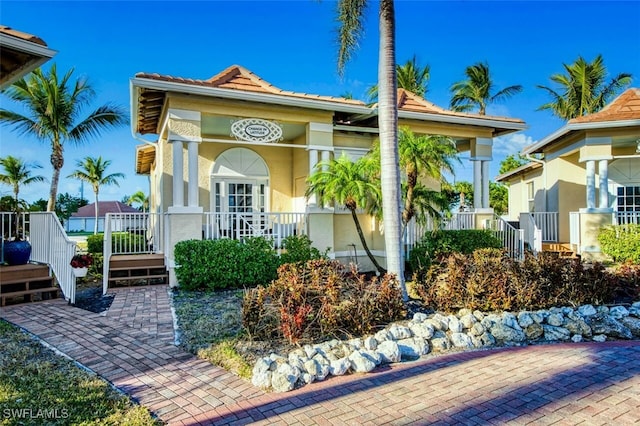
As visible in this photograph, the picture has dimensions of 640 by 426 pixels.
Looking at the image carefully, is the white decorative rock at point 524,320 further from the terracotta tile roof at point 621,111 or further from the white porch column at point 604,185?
the terracotta tile roof at point 621,111

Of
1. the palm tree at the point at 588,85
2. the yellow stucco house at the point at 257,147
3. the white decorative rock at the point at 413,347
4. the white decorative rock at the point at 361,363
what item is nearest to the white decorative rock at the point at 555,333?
the white decorative rock at the point at 413,347

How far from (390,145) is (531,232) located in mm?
9492

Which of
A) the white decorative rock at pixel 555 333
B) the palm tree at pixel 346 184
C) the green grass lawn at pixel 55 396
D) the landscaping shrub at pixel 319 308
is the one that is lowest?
the white decorative rock at pixel 555 333

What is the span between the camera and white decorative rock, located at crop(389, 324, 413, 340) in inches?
213

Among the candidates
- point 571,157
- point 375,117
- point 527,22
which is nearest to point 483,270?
point 375,117

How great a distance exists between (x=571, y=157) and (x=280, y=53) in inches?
472

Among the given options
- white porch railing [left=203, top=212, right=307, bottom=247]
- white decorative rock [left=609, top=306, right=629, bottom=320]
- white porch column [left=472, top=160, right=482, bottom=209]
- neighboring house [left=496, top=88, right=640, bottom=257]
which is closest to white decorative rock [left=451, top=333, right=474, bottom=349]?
white decorative rock [left=609, top=306, right=629, bottom=320]

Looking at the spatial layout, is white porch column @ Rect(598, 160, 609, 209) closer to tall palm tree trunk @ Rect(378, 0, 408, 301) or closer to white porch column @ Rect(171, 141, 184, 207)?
tall palm tree trunk @ Rect(378, 0, 408, 301)

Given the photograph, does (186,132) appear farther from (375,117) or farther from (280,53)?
(280,53)

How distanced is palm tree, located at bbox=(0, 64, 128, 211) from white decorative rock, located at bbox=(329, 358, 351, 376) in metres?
16.2

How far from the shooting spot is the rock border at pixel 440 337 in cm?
433

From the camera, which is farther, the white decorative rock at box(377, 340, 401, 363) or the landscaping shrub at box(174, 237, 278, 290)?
the landscaping shrub at box(174, 237, 278, 290)

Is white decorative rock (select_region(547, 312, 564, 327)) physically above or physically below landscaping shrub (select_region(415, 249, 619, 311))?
below

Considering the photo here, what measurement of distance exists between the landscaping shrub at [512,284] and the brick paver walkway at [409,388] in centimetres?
110
